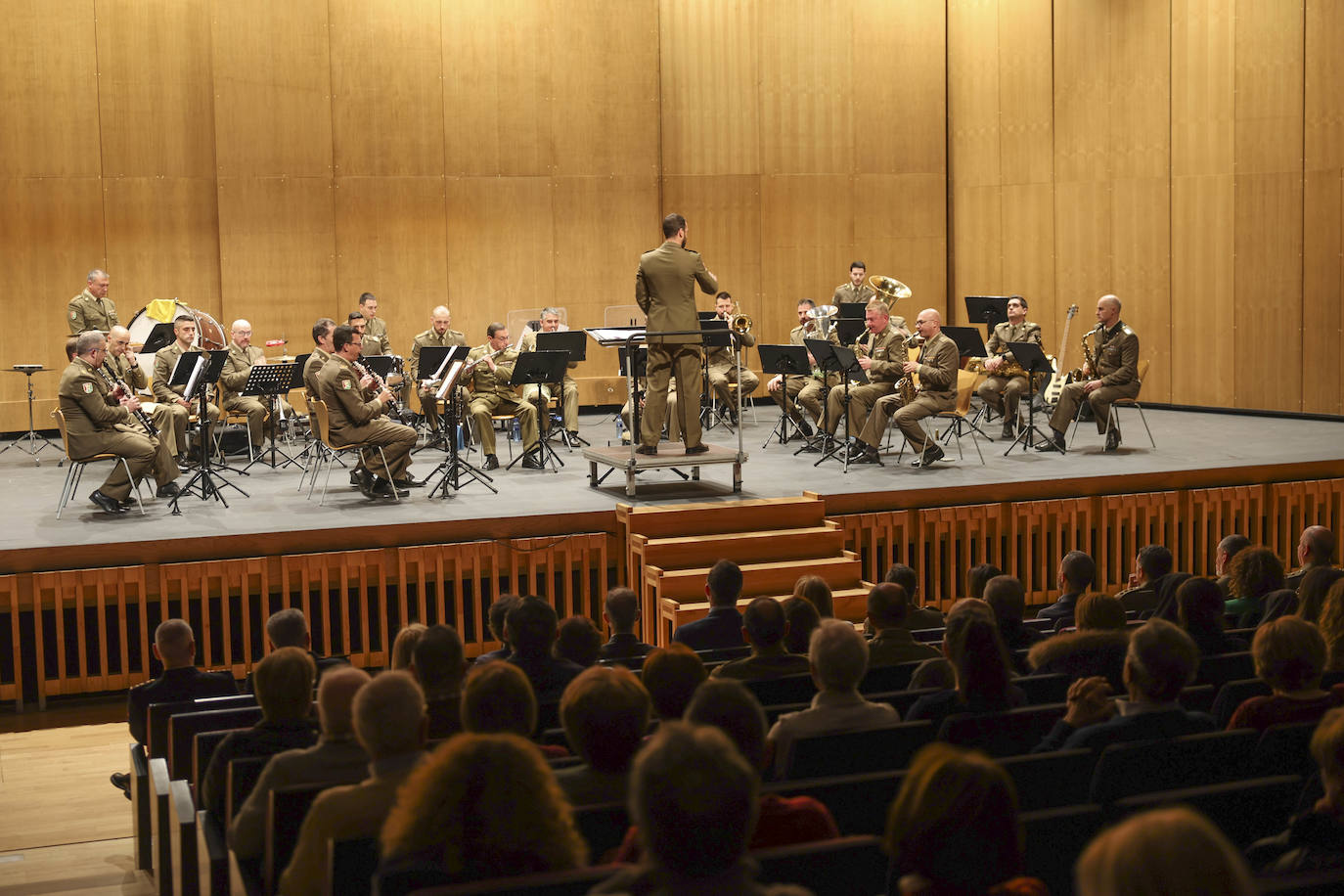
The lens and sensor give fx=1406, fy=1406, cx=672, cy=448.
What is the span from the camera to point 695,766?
6.05 feet

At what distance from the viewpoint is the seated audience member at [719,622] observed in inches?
220

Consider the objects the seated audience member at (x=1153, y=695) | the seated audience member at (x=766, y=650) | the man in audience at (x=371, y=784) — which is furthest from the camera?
the seated audience member at (x=766, y=650)

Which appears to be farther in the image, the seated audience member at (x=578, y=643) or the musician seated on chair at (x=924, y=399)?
the musician seated on chair at (x=924, y=399)

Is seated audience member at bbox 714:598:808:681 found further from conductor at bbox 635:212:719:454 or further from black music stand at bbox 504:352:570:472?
black music stand at bbox 504:352:570:472

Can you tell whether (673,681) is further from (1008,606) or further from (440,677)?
(1008,606)

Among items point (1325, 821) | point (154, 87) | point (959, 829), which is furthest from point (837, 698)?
point (154, 87)

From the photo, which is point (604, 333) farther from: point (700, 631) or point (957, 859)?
point (957, 859)

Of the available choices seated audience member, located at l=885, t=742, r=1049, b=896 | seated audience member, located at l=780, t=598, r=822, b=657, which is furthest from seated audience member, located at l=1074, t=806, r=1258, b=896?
seated audience member, located at l=780, t=598, r=822, b=657

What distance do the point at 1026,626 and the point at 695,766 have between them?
11.5ft

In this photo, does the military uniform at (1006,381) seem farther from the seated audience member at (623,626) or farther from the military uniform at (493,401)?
the seated audience member at (623,626)

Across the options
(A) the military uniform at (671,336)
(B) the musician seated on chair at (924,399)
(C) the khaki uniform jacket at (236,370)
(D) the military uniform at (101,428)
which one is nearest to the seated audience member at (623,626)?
(A) the military uniform at (671,336)

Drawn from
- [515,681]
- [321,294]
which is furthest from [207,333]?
[515,681]

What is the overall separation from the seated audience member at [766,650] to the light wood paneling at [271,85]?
10053 millimetres

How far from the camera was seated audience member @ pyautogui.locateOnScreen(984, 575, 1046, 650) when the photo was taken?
4.88 metres
